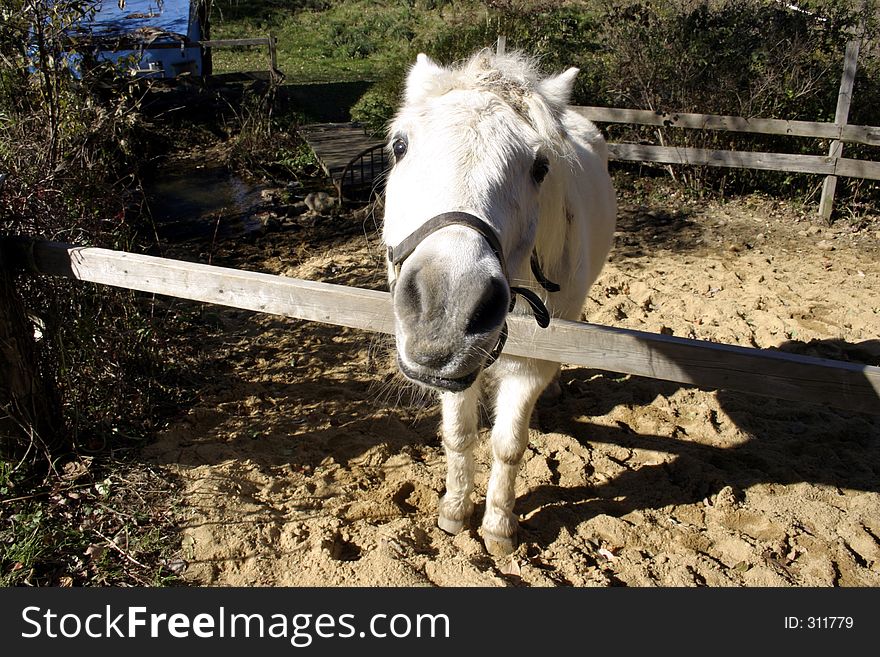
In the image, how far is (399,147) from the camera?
212 cm

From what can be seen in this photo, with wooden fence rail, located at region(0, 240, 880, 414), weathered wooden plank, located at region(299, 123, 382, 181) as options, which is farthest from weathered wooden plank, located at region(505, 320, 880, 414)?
weathered wooden plank, located at region(299, 123, 382, 181)

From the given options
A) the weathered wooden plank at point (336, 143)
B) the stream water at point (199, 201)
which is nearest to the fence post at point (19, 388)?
the stream water at point (199, 201)

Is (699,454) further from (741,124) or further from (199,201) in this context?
(199,201)

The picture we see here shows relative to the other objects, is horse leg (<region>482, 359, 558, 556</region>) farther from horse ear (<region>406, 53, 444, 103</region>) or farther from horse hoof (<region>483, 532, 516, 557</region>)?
horse ear (<region>406, 53, 444, 103</region>)

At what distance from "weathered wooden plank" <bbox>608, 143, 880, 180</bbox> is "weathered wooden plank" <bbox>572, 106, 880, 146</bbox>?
28 centimetres

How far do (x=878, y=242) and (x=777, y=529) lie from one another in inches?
217

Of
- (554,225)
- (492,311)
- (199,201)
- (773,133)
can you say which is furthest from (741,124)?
(492,311)

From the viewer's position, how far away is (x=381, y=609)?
2.44 m

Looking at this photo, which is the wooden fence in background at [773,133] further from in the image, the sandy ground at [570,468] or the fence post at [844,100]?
the sandy ground at [570,468]

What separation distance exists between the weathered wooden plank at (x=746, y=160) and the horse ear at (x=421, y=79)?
664 centimetres

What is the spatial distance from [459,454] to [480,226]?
166cm

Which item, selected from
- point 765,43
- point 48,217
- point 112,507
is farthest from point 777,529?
point 765,43

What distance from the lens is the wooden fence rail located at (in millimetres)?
2088

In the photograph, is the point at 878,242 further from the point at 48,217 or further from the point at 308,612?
the point at 48,217
